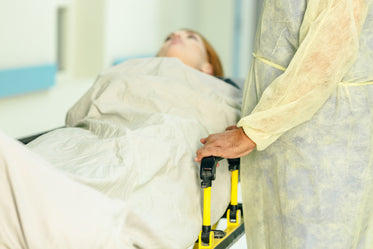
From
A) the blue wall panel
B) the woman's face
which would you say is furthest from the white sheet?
the blue wall panel

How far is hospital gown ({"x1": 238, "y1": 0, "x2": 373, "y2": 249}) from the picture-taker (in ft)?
5.30

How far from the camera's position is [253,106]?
6.18ft

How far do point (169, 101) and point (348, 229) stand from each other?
85cm

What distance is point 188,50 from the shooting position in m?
2.96

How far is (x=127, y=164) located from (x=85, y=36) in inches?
129

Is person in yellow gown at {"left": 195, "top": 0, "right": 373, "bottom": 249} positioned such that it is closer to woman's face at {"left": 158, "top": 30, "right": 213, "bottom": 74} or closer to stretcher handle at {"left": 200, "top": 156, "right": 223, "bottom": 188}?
stretcher handle at {"left": 200, "top": 156, "right": 223, "bottom": 188}

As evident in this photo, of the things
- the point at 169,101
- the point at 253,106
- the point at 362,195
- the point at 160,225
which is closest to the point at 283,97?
the point at 253,106

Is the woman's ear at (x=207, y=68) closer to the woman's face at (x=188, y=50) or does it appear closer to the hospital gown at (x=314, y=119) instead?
the woman's face at (x=188, y=50)

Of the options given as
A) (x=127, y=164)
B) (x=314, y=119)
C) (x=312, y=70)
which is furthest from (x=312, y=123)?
(x=127, y=164)

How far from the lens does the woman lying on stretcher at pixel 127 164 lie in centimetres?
122

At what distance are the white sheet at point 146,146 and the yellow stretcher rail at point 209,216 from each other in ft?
0.14

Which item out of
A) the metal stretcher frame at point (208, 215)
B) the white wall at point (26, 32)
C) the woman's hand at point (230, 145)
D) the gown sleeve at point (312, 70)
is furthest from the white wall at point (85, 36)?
the gown sleeve at point (312, 70)

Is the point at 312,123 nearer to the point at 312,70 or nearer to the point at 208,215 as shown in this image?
the point at 312,70

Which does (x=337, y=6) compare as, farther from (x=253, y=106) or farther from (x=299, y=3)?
(x=253, y=106)
